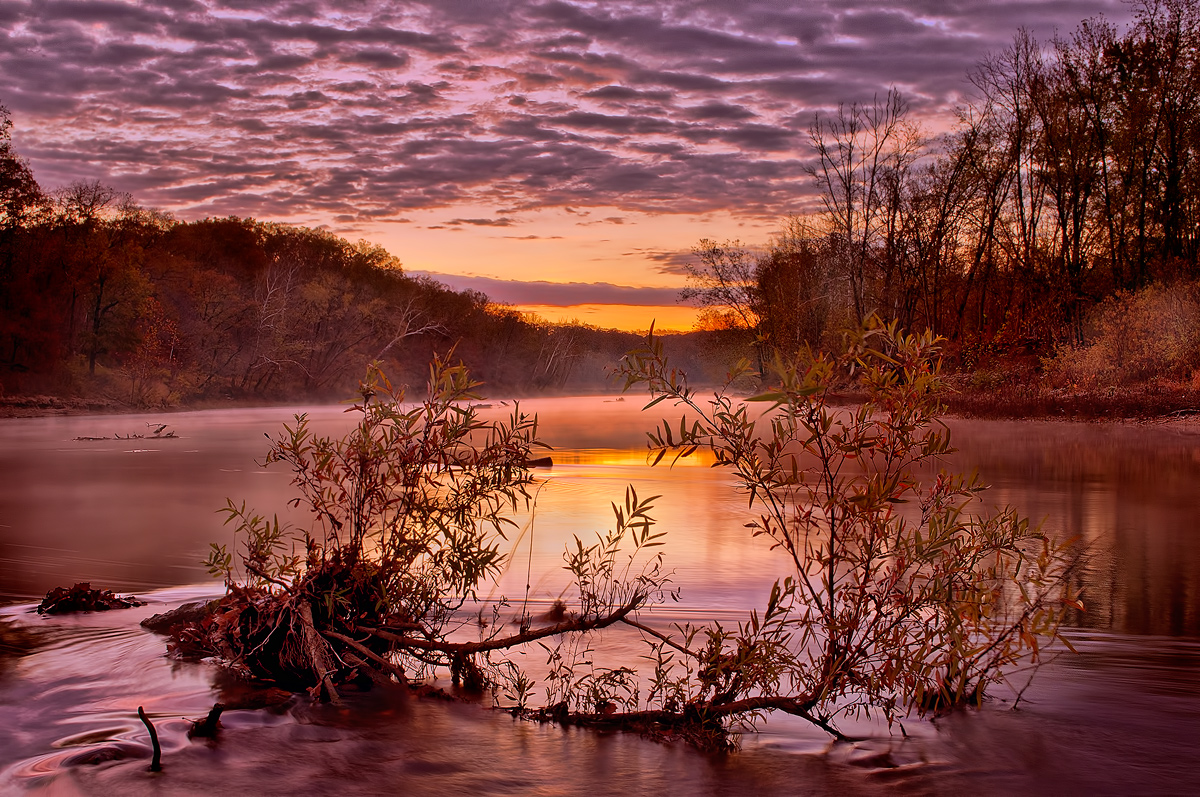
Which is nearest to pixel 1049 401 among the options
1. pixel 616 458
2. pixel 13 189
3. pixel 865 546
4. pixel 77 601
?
pixel 616 458

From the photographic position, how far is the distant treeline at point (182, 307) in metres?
46.6

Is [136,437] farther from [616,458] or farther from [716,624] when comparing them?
[716,624]

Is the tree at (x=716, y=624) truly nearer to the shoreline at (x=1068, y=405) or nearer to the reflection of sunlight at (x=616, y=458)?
the reflection of sunlight at (x=616, y=458)

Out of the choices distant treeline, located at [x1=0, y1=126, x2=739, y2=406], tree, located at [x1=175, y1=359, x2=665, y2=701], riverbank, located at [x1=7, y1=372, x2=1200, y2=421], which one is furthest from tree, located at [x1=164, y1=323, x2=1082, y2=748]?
distant treeline, located at [x1=0, y1=126, x2=739, y2=406]

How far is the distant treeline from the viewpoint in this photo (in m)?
46.6

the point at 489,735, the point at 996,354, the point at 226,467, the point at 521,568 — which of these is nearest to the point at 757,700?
the point at 489,735

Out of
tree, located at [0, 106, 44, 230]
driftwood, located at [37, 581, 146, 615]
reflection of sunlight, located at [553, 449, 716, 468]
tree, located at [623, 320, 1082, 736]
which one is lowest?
driftwood, located at [37, 581, 146, 615]

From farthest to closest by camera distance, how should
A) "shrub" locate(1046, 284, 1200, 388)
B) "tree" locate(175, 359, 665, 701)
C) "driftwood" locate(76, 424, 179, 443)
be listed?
"driftwood" locate(76, 424, 179, 443) → "shrub" locate(1046, 284, 1200, 388) → "tree" locate(175, 359, 665, 701)

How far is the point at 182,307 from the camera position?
58.9 metres

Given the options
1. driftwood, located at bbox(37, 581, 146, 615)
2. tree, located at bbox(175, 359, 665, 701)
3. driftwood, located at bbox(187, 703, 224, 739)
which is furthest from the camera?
driftwood, located at bbox(37, 581, 146, 615)

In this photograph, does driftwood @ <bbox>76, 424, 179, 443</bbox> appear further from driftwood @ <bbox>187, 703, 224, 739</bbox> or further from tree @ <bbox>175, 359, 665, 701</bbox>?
driftwood @ <bbox>187, 703, 224, 739</bbox>

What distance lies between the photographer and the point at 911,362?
4242 mm

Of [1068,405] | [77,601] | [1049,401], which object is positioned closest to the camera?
[77,601]

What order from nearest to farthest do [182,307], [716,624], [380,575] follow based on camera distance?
1. [716,624]
2. [380,575]
3. [182,307]
